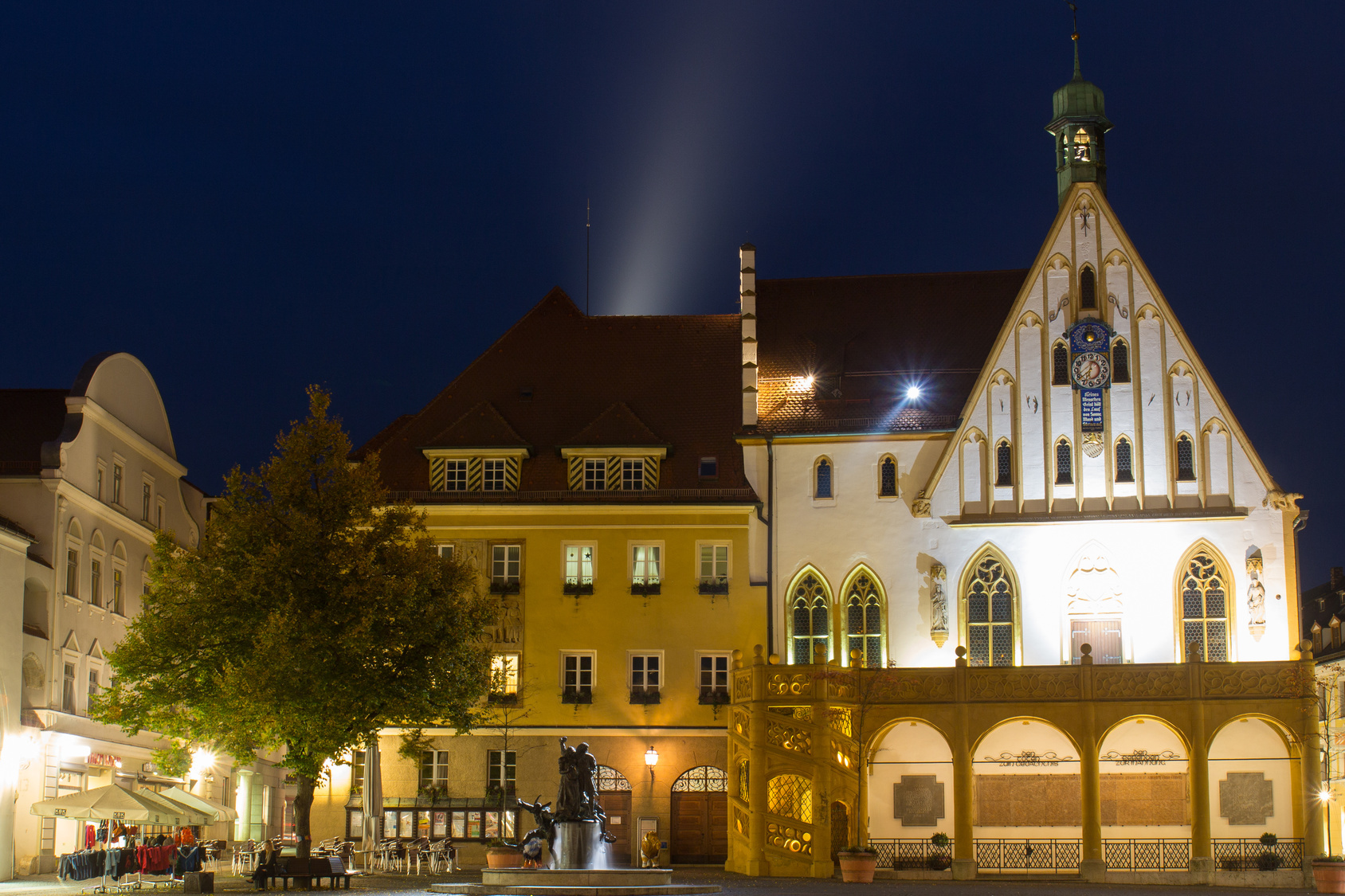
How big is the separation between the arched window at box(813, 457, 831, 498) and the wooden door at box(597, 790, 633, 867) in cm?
1042

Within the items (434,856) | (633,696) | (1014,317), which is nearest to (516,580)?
(633,696)

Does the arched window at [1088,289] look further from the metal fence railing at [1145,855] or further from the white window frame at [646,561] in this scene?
the metal fence railing at [1145,855]

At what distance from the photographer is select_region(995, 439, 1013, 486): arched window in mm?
47734

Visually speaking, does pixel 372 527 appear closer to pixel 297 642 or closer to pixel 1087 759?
pixel 297 642

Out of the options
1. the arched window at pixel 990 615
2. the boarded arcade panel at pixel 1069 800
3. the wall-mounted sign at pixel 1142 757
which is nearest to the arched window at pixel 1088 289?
the arched window at pixel 990 615

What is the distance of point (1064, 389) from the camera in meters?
47.8

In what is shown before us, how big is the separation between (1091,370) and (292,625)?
24523 mm

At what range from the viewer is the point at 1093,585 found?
4691 cm

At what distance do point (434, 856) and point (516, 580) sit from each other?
9045mm

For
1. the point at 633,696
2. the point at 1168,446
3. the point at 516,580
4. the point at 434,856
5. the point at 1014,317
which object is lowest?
the point at 434,856

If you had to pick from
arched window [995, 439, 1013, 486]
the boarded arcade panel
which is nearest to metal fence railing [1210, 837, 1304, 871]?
the boarded arcade panel

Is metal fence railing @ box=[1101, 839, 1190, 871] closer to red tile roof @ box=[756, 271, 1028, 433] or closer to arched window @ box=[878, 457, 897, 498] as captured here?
arched window @ box=[878, 457, 897, 498]

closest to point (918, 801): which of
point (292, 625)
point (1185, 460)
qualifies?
point (1185, 460)

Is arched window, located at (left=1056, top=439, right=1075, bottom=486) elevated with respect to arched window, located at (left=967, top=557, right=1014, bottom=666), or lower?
elevated
